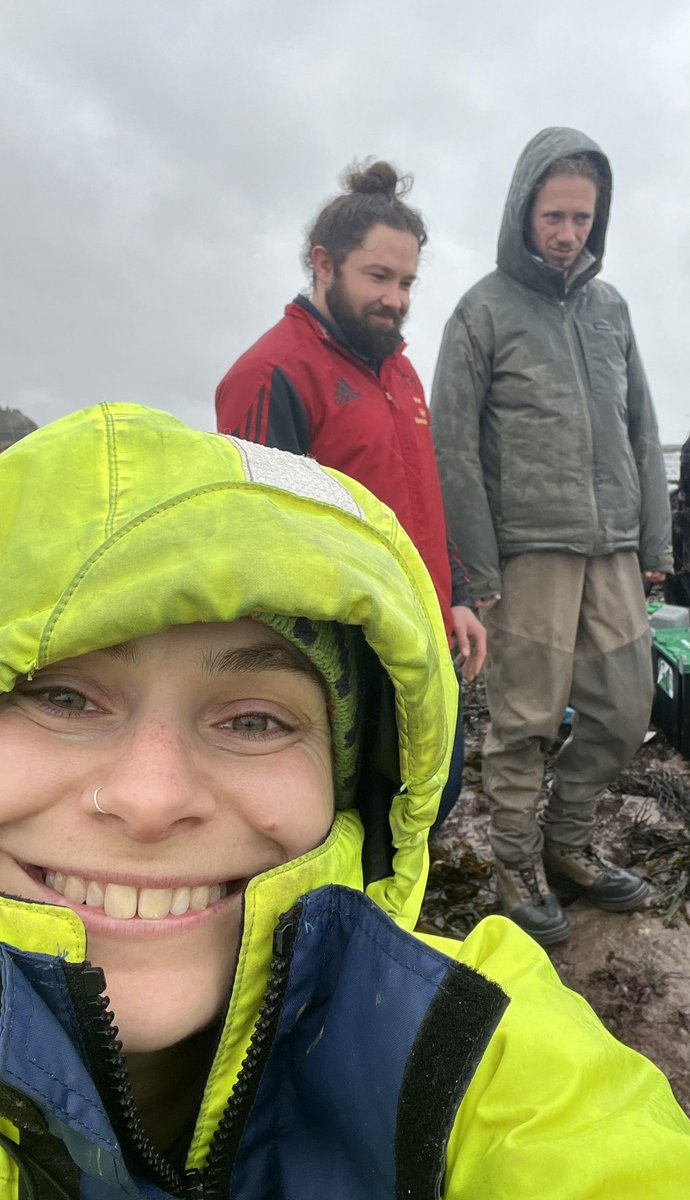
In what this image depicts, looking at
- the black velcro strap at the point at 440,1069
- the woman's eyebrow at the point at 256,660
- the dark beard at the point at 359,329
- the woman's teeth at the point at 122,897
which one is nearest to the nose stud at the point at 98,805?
the woman's teeth at the point at 122,897

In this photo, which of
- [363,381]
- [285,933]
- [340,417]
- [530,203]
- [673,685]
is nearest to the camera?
[285,933]

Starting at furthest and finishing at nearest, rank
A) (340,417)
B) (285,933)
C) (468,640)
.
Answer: (468,640), (340,417), (285,933)

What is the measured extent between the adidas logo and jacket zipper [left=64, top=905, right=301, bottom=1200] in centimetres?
191

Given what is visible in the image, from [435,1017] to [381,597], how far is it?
601 millimetres

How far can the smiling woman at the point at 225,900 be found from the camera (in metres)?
0.92

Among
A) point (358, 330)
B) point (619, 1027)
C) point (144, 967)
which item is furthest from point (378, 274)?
point (619, 1027)

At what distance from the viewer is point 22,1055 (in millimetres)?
839

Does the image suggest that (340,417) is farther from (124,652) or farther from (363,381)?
(124,652)

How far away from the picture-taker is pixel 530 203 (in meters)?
3.14

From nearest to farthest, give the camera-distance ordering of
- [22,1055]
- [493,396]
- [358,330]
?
[22,1055]
[358,330]
[493,396]

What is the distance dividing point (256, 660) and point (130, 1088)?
2.12ft

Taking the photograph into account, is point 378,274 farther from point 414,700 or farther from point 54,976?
point 54,976

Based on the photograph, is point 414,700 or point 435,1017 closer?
point 435,1017

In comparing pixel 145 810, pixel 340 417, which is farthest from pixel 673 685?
pixel 145 810
